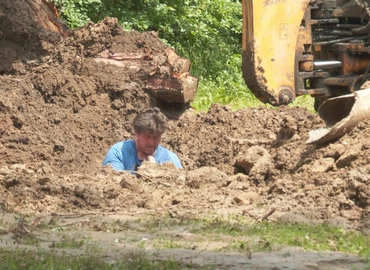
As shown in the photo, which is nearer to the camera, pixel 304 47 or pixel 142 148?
pixel 142 148

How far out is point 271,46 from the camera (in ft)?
35.9

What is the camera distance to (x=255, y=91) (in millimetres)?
11117

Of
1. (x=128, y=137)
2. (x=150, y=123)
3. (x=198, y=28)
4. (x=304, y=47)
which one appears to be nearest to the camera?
(x=150, y=123)

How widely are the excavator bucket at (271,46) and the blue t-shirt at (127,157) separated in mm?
1941

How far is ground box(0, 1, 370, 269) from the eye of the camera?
760 centimetres

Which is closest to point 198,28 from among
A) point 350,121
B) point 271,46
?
point 271,46

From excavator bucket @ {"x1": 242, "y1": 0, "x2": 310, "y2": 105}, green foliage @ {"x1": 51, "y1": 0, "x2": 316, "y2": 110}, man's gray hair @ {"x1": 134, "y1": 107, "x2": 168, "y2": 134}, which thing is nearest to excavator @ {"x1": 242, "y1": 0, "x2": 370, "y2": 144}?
excavator bucket @ {"x1": 242, "y1": 0, "x2": 310, "y2": 105}

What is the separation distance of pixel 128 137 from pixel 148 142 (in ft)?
8.00

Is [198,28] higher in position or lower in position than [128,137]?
higher

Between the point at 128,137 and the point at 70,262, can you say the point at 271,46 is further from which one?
the point at 70,262

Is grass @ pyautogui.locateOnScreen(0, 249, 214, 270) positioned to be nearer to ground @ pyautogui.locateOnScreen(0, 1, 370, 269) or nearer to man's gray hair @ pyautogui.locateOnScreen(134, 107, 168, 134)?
ground @ pyautogui.locateOnScreen(0, 1, 370, 269)

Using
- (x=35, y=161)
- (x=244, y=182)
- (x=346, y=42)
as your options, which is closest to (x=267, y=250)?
(x=244, y=182)

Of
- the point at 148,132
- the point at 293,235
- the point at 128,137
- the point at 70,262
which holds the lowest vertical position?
the point at 293,235

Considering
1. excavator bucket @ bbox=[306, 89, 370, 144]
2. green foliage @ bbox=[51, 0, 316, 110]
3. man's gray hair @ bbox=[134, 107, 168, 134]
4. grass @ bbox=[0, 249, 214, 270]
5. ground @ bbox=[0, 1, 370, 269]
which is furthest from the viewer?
green foliage @ bbox=[51, 0, 316, 110]
